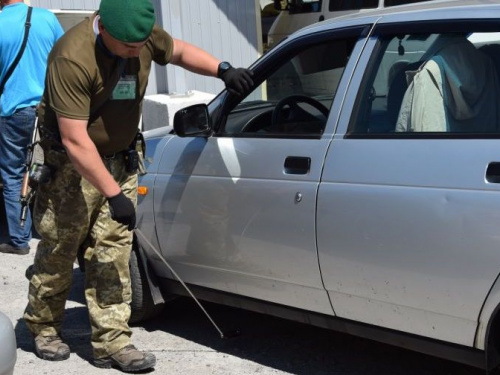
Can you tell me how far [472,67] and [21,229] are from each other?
4003 mm

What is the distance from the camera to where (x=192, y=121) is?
13.7ft

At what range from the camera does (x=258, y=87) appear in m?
4.20

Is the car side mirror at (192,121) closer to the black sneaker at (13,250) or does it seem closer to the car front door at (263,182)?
the car front door at (263,182)

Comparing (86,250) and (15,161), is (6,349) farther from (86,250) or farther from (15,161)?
(15,161)

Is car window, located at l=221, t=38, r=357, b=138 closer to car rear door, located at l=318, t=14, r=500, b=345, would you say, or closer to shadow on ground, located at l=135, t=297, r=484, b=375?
car rear door, located at l=318, t=14, r=500, b=345

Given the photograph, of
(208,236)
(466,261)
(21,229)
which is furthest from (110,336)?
(21,229)

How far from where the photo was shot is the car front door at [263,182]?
3.76m

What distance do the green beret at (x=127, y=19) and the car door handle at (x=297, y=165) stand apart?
0.86 metres

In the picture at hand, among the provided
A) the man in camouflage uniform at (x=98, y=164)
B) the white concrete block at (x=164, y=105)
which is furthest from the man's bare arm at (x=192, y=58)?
the white concrete block at (x=164, y=105)

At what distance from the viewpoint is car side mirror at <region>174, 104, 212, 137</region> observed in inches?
163

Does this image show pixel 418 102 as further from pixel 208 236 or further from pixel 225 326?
pixel 225 326

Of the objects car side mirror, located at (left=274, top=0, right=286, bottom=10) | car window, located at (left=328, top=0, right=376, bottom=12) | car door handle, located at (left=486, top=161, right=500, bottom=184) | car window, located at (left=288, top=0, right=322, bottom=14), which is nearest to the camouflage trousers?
car door handle, located at (left=486, top=161, right=500, bottom=184)

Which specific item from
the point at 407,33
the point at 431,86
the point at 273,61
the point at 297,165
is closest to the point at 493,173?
the point at 431,86

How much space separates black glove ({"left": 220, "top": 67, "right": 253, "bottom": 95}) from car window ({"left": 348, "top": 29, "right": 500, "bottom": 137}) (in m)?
0.64
